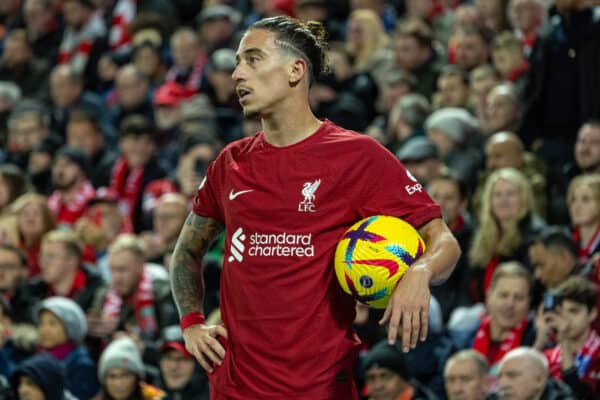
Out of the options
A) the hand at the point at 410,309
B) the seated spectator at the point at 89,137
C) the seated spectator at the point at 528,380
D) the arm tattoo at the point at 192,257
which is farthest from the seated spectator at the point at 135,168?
the hand at the point at 410,309

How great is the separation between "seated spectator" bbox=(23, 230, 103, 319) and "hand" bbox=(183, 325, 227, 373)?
17.6 feet

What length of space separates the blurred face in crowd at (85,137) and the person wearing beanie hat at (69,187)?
659 millimetres

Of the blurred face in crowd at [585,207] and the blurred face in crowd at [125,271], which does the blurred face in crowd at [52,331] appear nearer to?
the blurred face in crowd at [125,271]

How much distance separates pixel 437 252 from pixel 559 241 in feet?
13.9

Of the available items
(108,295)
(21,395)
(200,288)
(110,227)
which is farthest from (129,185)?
(200,288)

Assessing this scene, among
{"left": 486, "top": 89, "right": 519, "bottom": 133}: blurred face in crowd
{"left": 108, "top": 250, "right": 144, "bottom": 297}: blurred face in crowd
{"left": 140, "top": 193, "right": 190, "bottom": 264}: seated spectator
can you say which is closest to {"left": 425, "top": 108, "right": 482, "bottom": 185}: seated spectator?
{"left": 486, "top": 89, "right": 519, "bottom": 133}: blurred face in crowd

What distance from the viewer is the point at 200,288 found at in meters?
5.29

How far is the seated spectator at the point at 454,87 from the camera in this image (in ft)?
37.2

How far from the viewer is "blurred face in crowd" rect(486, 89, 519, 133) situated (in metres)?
10.6

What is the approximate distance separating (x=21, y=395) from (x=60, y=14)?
844 cm

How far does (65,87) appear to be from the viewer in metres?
14.4

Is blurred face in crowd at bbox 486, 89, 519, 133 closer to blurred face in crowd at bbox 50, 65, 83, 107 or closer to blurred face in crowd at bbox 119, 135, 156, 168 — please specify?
blurred face in crowd at bbox 119, 135, 156, 168

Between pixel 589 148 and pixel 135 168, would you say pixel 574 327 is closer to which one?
pixel 589 148

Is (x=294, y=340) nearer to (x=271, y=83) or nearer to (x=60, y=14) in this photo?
(x=271, y=83)
